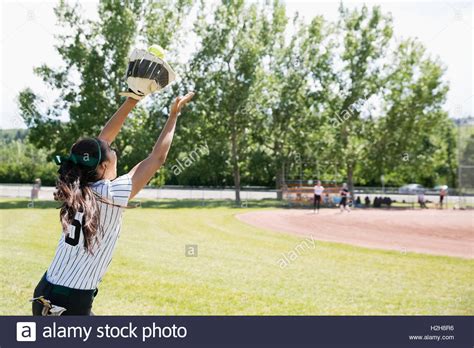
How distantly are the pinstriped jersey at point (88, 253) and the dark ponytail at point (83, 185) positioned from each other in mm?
56

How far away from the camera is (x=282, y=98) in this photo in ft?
146

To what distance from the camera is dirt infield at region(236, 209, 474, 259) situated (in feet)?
52.2

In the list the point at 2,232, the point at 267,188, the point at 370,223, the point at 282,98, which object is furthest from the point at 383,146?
the point at 2,232

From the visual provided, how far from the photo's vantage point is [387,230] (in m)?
20.4

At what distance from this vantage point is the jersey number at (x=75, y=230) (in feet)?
10.1

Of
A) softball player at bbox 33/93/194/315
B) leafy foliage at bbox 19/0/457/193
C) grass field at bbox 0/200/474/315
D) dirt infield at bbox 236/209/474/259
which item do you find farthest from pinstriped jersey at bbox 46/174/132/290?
leafy foliage at bbox 19/0/457/193

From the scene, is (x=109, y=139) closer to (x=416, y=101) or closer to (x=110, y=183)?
(x=110, y=183)

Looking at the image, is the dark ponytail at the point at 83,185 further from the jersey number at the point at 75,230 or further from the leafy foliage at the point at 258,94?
the leafy foliage at the point at 258,94

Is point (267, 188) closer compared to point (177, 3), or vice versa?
point (177, 3)

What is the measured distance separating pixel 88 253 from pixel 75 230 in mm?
185

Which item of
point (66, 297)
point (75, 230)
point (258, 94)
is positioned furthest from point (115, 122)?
point (258, 94)

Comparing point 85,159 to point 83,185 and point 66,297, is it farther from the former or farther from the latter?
point 66,297

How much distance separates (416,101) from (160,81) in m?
43.4

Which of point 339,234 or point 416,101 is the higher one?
point 416,101
